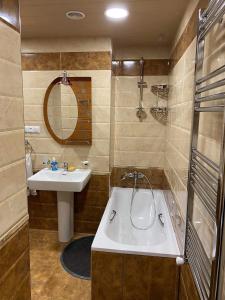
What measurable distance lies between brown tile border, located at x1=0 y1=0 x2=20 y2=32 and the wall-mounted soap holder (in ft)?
6.98

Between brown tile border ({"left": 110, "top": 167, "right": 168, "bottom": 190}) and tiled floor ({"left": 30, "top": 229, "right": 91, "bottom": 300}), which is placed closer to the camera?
tiled floor ({"left": 30, "top": 229, "right": 91, "bottom": 300})

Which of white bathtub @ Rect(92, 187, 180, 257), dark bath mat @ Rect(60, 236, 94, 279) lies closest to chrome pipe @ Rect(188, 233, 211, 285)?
white bathtub @ Rect(92, 187, 180, 257)

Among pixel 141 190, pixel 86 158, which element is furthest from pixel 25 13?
pixel 141 190

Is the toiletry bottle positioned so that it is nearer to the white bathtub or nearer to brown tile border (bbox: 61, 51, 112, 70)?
the white bathtub

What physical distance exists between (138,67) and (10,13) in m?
2.14

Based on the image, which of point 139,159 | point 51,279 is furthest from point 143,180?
point 51,279

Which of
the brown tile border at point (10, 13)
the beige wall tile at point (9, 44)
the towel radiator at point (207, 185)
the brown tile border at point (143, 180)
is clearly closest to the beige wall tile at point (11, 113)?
the beige wall tile at point (9, 44)

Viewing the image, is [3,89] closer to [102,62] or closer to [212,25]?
[212,25]

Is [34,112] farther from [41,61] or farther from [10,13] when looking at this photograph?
[10,13]

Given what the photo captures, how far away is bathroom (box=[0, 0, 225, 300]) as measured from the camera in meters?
1.02

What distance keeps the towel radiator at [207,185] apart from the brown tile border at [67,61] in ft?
5.21

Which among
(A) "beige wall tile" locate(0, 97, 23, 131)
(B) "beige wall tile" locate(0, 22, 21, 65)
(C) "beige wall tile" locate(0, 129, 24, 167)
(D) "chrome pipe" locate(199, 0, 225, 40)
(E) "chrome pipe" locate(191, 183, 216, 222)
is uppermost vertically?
(D) "chrome pipe" locate(199, 0, 225, 40)

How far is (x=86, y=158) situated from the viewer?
284 cm

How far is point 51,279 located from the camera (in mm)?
2219
